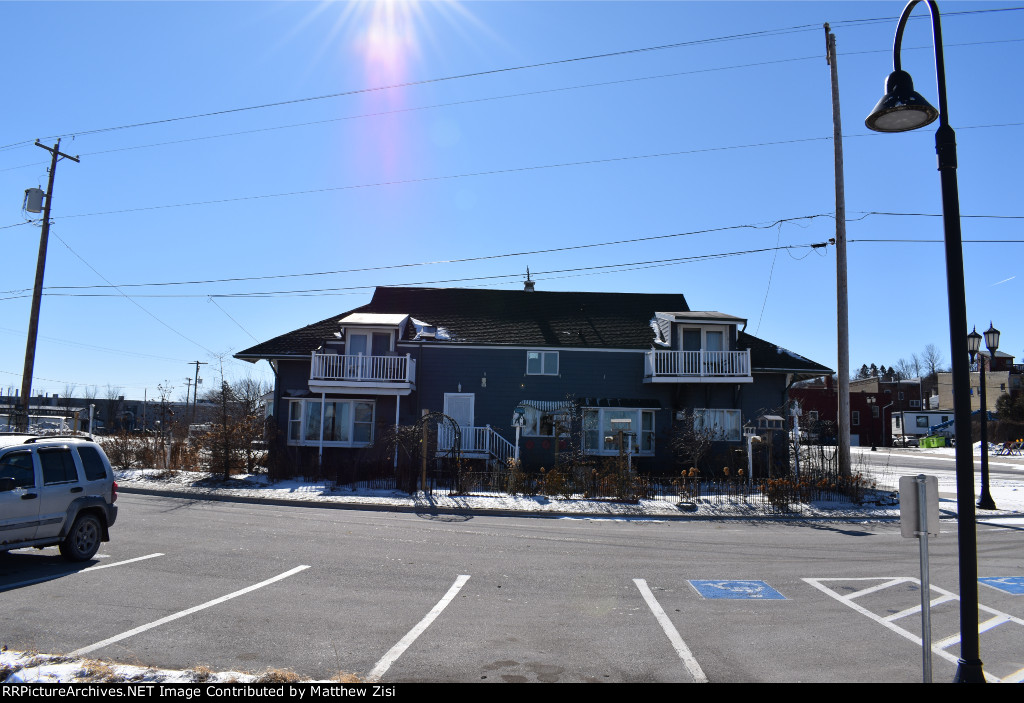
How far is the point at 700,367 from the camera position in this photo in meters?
26.5

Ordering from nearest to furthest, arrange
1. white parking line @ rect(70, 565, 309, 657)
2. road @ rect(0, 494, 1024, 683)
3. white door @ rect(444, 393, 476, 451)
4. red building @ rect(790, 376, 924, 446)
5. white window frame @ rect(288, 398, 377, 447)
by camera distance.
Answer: road @ rect(0, 494, 1024, 683) → white parking line @ rect(70, 565, 309, 657) → white window frame @ rect(288, 398, 377, 447) → white door @ rect(444, 393, 476, 451) → red building @ rect(790, 376, 924, 446)

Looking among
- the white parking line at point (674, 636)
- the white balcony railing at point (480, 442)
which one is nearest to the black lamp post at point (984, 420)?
the white parking line at point (674, 636)

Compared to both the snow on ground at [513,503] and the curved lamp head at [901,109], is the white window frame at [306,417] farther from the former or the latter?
the curved lamp head at [901,109]

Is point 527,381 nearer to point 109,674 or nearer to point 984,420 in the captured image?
point 984,420

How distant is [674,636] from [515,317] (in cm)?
2478

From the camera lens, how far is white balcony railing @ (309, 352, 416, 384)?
86.6 ft

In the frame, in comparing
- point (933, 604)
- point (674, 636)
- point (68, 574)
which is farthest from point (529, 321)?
point (674, 636)

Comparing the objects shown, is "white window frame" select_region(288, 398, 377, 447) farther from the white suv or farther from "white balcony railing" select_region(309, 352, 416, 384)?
the white suv

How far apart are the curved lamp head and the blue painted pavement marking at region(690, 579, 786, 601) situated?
563cm

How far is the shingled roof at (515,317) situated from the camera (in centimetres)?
2861

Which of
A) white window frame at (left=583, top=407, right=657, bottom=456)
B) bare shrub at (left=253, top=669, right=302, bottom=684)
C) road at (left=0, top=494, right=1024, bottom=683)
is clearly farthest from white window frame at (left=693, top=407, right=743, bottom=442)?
bare shrub at (left=253, top=669, right=302, bottom=684)

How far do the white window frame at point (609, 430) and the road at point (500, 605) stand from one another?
13.2 metres

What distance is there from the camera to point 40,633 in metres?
6.32

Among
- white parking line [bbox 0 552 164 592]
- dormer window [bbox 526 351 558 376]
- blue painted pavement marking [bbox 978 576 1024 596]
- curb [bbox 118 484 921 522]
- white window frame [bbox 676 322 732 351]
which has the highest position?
white window frame [bbox 676 322 732 351]
